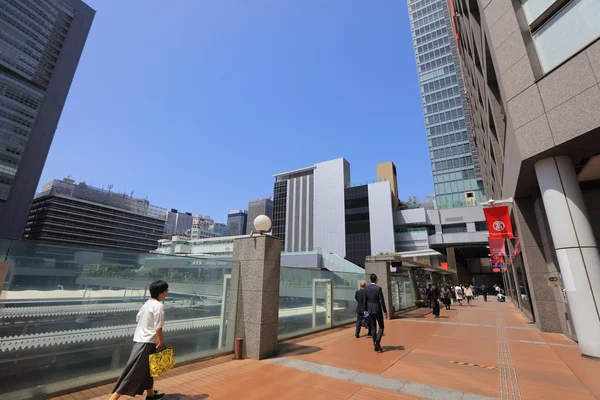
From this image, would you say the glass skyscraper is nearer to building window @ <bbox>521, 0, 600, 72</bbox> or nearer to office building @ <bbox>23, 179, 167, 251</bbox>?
building window @ <bbox>521, 0, 600, 72</bbox>

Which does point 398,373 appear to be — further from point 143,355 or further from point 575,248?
point 575,248

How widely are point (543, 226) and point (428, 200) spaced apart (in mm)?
62665

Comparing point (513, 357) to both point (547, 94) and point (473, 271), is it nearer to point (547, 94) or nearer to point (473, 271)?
point (547, 94)

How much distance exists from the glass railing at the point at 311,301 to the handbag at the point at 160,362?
4745 mm

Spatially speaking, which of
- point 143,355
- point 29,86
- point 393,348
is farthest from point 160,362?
point 29,86

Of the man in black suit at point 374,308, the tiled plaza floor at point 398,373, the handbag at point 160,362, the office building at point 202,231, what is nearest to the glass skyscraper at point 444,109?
the tiled plaza floor at point 398,373

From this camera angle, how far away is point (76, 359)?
4.53 metres

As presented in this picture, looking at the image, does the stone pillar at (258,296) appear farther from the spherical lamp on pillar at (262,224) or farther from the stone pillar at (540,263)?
the stone pillar at (540,263)

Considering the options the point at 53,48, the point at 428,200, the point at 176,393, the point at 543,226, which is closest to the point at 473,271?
the point at 428,200

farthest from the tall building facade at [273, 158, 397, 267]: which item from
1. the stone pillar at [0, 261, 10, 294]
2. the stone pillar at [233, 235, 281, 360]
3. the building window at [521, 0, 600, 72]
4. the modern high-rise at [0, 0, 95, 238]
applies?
the modern high-rise at [0, 0, 95, 238]

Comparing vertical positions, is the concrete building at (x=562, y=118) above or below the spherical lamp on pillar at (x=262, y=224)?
above

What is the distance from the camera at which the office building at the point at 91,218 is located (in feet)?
362

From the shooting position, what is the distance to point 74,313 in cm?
464

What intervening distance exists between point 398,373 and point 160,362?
14.3ft
